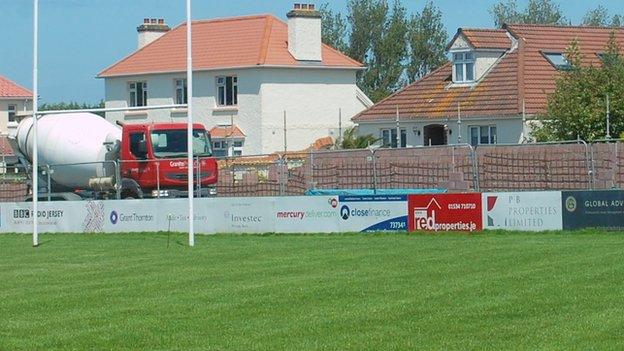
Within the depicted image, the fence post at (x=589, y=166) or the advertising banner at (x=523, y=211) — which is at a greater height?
the fence post at (x=589, y=166)

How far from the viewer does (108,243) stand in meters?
33.6

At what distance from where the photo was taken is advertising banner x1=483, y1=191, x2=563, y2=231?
104 feet

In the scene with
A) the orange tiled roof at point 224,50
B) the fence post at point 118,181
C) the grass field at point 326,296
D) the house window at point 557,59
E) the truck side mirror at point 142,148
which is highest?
the orange tiled roof at point 224,50

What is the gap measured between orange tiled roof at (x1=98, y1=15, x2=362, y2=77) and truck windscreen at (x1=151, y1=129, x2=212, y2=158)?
2210cm

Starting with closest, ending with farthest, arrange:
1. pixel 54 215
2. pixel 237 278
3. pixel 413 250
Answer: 1. pixel 237 278
2. pixel 413 250
3. pixel 54 215

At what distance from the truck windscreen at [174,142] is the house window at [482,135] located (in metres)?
17.7

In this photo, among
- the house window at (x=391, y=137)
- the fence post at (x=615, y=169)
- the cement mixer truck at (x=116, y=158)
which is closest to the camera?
the fence post at (x=615, y=169)

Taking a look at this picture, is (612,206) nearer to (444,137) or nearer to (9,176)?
(9,176)

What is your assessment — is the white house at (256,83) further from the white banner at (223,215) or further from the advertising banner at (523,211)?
the advertising banner at (523,211)

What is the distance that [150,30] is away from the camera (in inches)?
2869

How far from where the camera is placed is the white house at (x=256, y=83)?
6456 centimetres

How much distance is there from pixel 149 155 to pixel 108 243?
8.48 metres

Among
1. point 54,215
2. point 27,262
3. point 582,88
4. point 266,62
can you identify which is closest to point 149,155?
point 54,215

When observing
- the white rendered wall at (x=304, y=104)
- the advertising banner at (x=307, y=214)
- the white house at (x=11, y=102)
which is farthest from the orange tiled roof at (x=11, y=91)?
the advertising banner at (x=307, y=214)
